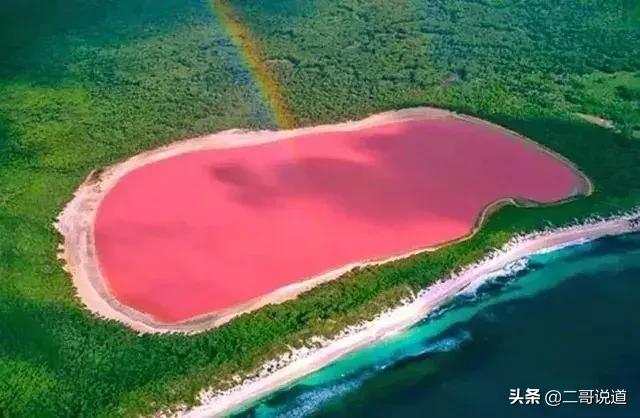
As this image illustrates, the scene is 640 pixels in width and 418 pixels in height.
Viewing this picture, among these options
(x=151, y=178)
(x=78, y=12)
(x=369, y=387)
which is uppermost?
(x=78, y=12)

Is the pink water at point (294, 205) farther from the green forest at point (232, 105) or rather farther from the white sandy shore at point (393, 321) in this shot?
the white sandy shore at point (393, 321)

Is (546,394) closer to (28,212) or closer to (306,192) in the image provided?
(306,192)

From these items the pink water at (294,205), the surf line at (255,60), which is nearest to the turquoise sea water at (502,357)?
the pink water at (294,205)

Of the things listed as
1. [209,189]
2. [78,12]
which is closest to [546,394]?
[209,189]

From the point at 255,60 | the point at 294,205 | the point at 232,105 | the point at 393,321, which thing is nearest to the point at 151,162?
the point at 232,105

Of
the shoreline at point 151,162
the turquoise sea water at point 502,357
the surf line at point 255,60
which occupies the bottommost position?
the turquoise sea water at point 502,357

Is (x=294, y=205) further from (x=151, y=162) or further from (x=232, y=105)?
(x=232, y=105)
